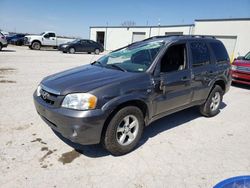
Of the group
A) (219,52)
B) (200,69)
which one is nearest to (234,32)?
(219,52)

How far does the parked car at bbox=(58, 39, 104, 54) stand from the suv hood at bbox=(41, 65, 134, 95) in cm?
2012

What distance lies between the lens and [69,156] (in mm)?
3303

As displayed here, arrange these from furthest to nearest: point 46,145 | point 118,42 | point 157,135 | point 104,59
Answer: point 118,42
point 104,59
point 157,135
point 46,145

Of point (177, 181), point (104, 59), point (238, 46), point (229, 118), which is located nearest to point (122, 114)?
point (177, 181)

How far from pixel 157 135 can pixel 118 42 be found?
32990mm

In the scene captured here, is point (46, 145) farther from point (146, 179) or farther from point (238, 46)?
point (238, 46)

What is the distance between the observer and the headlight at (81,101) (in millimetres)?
2902

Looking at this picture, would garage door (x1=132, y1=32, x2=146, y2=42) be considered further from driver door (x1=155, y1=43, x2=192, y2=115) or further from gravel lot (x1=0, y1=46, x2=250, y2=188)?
driver door (x1=155, y1=43, x2=192, y2=115)

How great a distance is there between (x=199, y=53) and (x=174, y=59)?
86 cm

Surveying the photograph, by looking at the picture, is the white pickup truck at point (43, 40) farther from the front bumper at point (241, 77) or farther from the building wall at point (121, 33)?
the front bumper at point (241, 77)

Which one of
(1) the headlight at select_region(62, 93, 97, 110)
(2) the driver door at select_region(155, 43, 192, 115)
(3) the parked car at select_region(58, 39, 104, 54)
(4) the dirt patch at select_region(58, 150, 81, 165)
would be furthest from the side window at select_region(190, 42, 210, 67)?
(3) the parked car at select_region(58, 39, 104, 54)

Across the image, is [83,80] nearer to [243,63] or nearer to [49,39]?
[243,63]

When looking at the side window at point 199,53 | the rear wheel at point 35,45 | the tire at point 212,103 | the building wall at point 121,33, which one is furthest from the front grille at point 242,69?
the rear wheel at point 35,45

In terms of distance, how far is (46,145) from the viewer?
11.7 feet
